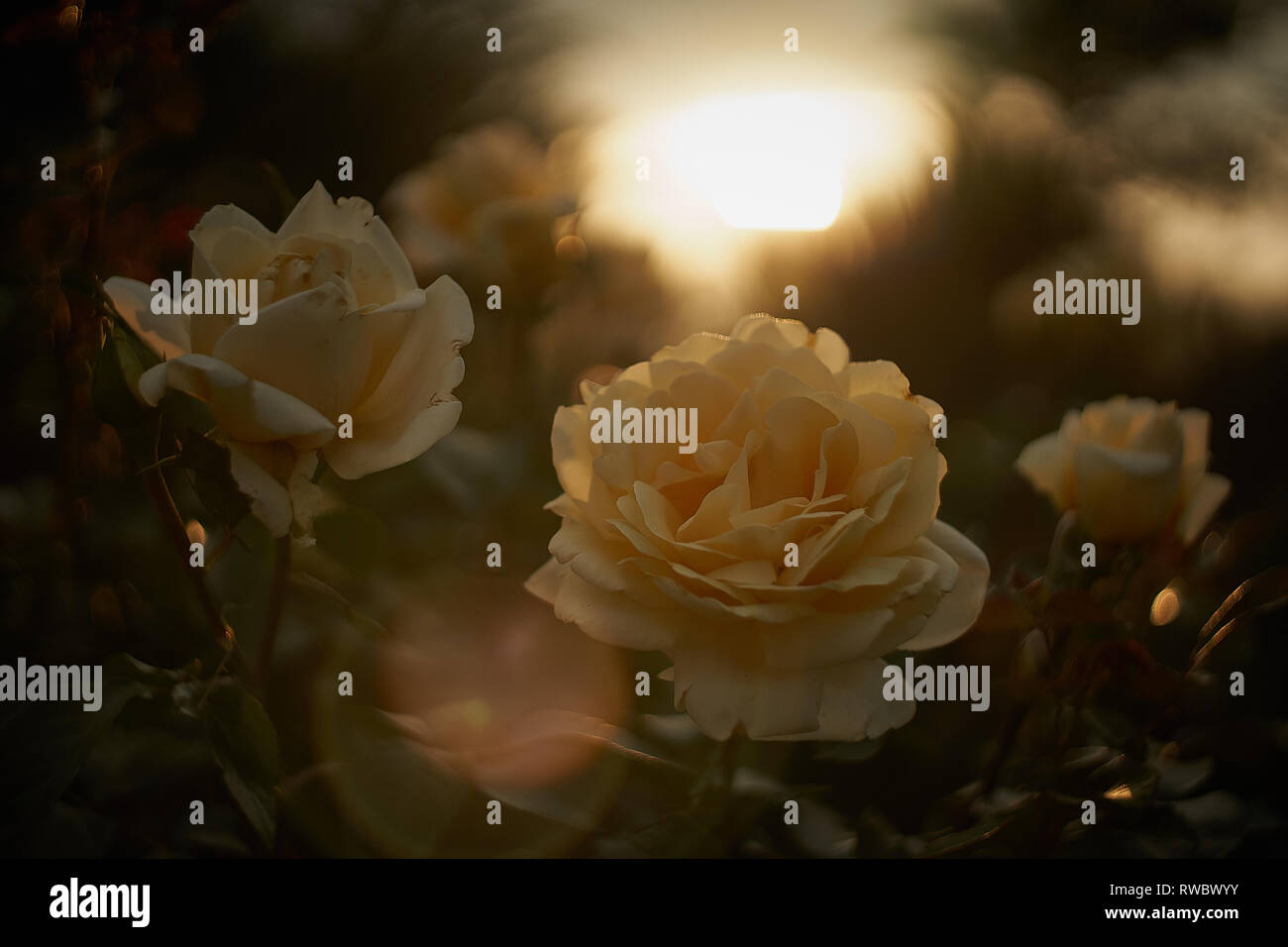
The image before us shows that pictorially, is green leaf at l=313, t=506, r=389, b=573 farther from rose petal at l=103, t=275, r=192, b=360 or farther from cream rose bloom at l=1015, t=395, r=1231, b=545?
cream rose bloom at l=1015, t=395, r=1231, b=545

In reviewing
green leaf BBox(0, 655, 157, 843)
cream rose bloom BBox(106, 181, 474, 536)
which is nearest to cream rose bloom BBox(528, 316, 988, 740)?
cream rose bloom BBox(106, 181, 474, 536)

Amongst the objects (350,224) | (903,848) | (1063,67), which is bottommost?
(903,848)

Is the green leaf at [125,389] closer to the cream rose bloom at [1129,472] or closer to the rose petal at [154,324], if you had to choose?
the rose petal at [154,324]

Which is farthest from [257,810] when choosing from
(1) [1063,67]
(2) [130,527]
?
(1) [1063,67]

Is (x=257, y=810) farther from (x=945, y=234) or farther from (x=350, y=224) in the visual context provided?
(x=945, y=234)

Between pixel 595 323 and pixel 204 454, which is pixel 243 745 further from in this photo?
pixel 595 323

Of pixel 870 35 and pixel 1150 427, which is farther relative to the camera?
pixel 870 35

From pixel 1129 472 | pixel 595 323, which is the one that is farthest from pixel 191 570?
pixel 1129 472
